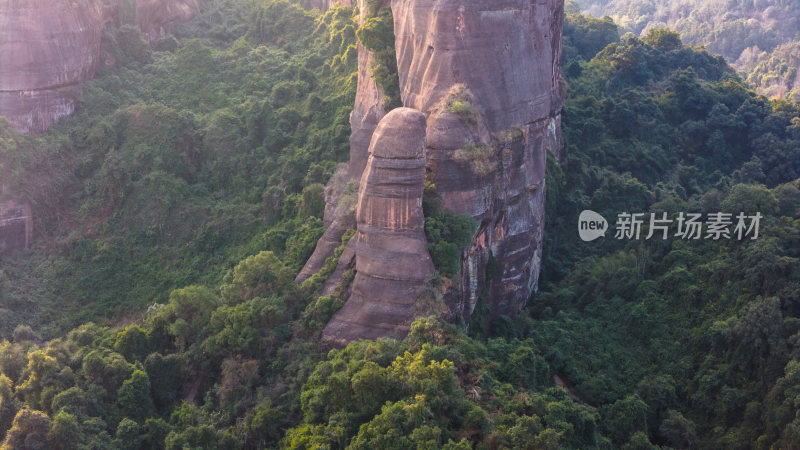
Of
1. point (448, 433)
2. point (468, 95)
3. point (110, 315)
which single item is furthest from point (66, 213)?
point (448, 433)

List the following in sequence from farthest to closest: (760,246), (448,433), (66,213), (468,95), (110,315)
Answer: (66,213) < (110,315) < (760,246) < (468,95) < (448,433)

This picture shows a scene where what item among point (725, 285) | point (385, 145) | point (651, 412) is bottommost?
point (651, 412)

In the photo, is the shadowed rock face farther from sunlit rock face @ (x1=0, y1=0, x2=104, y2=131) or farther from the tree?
sunlit rock face @ (x1=0, y1=0, x2=104, y2=131)

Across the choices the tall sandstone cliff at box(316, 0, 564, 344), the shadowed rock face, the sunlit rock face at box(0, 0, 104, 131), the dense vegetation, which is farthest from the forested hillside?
the shadowed rock face

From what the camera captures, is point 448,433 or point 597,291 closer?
point 448,433

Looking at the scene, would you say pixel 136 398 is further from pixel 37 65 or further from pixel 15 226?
pixel 37 65

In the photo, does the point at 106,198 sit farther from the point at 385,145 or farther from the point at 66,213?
the point at 385,145
